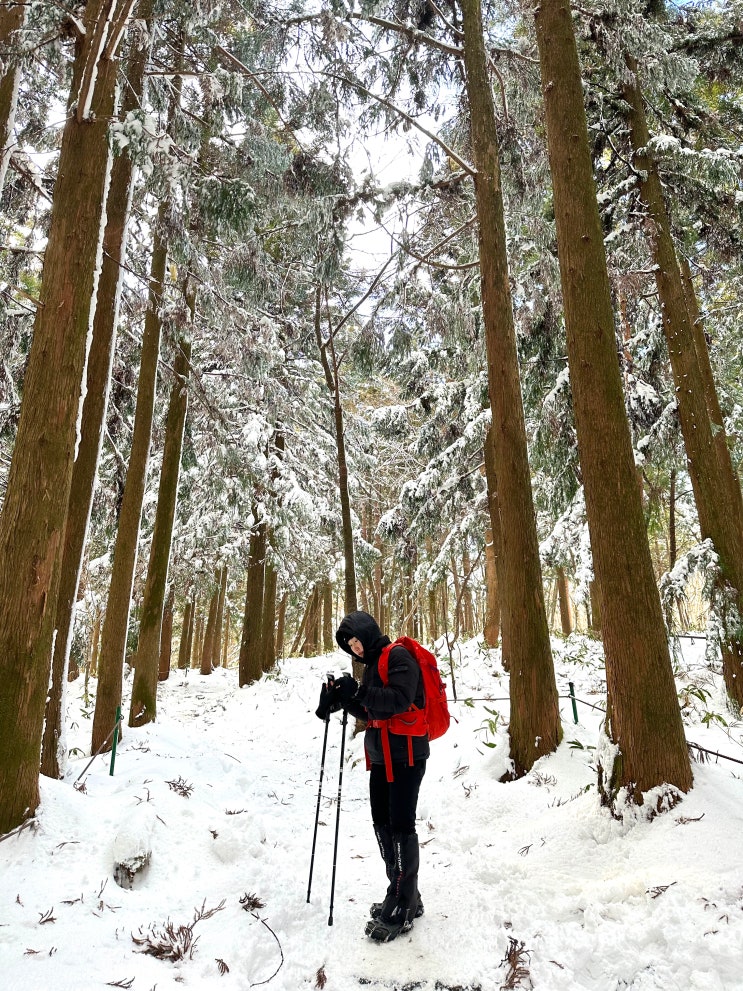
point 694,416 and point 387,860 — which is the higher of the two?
point 694,416

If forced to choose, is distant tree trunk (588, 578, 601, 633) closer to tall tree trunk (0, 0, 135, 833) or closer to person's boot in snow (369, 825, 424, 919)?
person's boot in snow (369, 825, 424, 919)

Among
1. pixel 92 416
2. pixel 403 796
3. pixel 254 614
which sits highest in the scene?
pixel 92 416

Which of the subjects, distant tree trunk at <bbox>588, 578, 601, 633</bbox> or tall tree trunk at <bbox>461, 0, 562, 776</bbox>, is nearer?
tall tree trunk at <bbox>461, 0, 562, 776</bbox>

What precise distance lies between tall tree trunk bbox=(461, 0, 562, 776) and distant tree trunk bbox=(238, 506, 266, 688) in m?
9.77

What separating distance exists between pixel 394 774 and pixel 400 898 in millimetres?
718

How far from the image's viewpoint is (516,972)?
9.71 ft

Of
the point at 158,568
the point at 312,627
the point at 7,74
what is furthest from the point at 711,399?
the point at 312,627

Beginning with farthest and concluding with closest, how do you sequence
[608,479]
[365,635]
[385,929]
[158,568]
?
[158,568] < [608,479] < [365,635] < [385,929]

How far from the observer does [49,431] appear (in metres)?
4.36

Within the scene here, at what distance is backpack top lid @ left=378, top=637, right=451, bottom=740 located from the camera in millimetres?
3674

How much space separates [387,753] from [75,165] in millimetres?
5204

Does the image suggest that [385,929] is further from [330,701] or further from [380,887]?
Answer: [330,701]

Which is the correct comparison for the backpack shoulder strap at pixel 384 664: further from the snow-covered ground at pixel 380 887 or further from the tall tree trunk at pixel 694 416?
the tall tree trunk at pixel 694 416

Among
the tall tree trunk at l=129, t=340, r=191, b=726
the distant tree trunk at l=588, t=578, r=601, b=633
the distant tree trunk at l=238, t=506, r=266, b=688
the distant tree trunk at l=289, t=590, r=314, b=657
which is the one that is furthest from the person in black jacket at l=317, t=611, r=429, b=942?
the distant tree trunk at l=289, t=590, r=314, b=657
